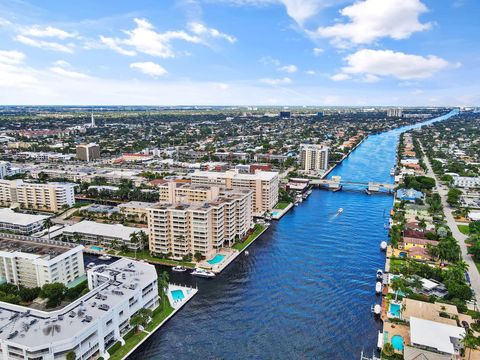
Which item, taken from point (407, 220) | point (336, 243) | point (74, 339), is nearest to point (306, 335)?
point (74, 339)

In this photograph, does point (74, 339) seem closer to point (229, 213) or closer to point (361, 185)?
point (229, 213)

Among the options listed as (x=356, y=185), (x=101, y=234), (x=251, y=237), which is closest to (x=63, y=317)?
(x=101, y=234)

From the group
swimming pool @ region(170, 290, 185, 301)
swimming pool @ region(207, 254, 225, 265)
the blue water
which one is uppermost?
swimming pool @ region(207, 254, 225, 265)

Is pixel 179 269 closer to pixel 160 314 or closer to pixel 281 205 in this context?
pixel 160 314

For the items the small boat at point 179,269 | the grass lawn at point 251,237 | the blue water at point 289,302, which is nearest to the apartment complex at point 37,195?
the small boat at point 179,269

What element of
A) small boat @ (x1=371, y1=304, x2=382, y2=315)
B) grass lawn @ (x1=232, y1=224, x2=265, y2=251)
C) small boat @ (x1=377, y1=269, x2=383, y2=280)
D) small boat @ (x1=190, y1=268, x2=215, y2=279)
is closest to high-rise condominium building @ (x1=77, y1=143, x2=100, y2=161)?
grass lawn @ (x1=232, y1=224, x2=265, y2=251)

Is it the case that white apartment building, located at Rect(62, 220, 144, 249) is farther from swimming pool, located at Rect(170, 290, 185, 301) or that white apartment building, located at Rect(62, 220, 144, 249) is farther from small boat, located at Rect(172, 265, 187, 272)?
swimming pool, located at Rect(170, 290, 185, 301)
